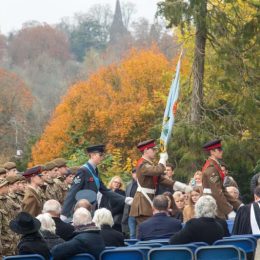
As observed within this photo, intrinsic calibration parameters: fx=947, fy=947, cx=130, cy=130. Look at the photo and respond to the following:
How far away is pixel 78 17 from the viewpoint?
184 m

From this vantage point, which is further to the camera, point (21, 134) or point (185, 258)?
point (21, 134)

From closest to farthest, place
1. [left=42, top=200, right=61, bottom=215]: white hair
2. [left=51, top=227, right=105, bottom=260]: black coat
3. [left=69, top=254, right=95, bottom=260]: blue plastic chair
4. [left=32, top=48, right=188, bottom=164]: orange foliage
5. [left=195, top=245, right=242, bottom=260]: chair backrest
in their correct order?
[left=195, top=245, right=242, bottom=260]: chair backrest → [left=69, top=254, right=95, bottom=260]: blue plastic chair → [left=51, top=227, right=105, bottom=260]: black coat → [left=42, top=200, right=61, bottom=215]: white hair → [left=32, top=48, right=188, bottom=164]: orange foliage

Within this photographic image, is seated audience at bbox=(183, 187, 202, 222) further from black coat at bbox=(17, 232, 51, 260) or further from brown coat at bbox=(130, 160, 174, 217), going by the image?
black coat at bbox=(17, 232, 51, 260)

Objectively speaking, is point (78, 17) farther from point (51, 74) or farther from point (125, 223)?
point (125, 223)

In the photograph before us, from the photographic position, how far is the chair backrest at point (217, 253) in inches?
376

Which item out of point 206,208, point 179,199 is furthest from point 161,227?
point 179,199

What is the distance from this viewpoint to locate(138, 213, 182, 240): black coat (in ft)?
38.3

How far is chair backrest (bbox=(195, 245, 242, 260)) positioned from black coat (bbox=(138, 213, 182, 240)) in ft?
6.57

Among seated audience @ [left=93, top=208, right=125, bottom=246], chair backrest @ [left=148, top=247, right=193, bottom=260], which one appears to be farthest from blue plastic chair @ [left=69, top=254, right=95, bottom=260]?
seated audience @ [left=93, top=208, right=125, bottom=246]

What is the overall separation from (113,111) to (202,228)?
159 feet

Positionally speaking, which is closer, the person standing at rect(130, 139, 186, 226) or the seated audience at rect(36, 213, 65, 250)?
the seated audience at rect(36, 213, 65, 250)

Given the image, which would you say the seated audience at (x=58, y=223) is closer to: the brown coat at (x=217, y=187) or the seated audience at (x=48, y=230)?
the seated audience at (x=48, y=230)

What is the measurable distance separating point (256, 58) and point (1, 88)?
2390 inches

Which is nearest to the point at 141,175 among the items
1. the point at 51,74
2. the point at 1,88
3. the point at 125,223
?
the point at 125,223
